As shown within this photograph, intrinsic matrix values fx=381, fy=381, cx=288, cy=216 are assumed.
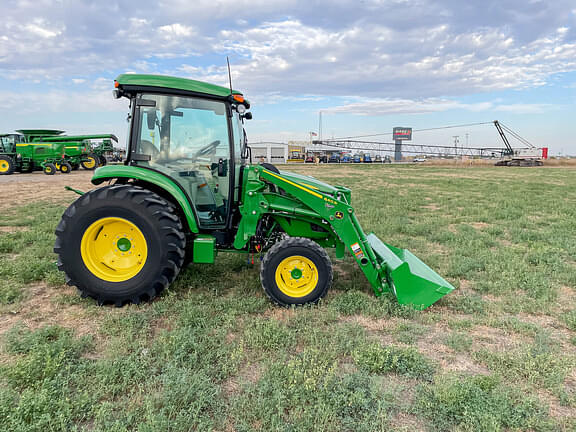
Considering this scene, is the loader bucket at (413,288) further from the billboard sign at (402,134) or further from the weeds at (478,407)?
the billboard sign at (402,134)

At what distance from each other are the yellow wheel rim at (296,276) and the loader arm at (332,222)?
1.68ft

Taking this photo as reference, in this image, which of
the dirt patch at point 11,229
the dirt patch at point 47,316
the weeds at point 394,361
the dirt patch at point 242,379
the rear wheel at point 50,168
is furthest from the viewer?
the rear wheel at point 50,168

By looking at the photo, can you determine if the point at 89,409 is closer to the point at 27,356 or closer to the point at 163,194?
the point at 27,356

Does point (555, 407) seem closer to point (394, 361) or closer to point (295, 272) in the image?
point (394, 361)

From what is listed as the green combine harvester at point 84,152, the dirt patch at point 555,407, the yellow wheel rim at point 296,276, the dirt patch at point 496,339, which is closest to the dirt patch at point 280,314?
the yellow wheel rim at point 296,276

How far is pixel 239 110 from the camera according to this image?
4.54 meters

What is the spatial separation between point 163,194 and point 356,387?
3.06 meters

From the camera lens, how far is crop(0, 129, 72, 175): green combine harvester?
22.8 m

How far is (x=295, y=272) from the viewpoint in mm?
4191

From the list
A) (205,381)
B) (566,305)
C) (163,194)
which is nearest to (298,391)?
(205,381)

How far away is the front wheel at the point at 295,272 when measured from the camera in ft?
13.5

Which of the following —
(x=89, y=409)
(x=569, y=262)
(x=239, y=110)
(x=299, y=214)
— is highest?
(x=239, y=110)

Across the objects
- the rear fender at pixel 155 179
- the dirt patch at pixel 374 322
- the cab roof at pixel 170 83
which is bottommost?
the dirt patch at pixel 374 322

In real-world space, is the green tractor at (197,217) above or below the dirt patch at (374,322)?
above
